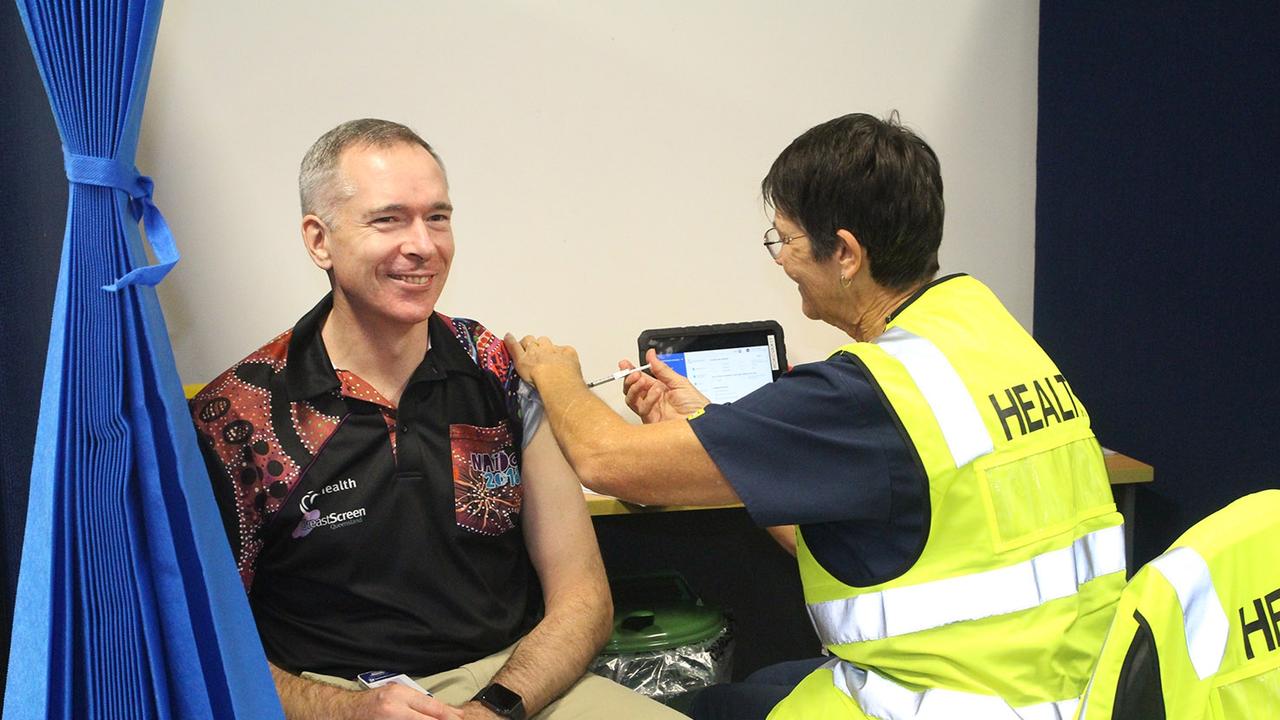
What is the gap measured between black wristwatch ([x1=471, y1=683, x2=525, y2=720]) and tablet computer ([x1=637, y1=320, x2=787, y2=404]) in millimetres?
1146

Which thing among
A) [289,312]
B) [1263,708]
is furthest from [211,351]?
[1263,708]

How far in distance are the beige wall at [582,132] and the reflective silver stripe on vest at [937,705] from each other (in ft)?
4.98

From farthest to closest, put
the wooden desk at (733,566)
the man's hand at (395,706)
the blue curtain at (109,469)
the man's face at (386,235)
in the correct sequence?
the wooden desk at (733,566) < the man's face at (386,235) < the man's hand at (395,706) < the blue curtain at (109,469)

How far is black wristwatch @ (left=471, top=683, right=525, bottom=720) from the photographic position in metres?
1.67

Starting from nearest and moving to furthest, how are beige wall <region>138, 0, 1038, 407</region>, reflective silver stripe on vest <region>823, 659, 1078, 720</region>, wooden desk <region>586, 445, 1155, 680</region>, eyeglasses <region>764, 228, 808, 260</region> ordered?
reflective silver stripe on vest <region>823, 659, 1078, 720</region>
eyeglasses <region>764, 228, 808, 260</region>
beige wall <region>138, 0, 1038, 407</region>
wooden desk <region>586, 445, 1155, 680</region>

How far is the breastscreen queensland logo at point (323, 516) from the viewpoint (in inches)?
68.6

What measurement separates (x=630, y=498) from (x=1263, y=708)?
0.85 metres

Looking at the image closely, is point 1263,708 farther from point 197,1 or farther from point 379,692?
point 197,1

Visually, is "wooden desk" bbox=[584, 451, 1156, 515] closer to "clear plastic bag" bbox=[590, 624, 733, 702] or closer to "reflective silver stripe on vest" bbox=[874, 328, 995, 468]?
"clear plastic bag" bbox=[590, 624, 733, 702]

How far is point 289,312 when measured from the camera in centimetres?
275

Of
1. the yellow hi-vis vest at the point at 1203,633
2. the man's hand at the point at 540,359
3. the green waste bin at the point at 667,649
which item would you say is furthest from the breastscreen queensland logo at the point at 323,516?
the yellow hi-vis vest at the point at 1203,633

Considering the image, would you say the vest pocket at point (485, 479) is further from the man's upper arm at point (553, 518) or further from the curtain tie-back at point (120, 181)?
the curtain tie-back at point (120, 181)

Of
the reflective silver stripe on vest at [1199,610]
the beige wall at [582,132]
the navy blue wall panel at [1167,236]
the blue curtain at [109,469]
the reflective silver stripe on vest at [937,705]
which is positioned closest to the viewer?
the blue curtain at [109,469]

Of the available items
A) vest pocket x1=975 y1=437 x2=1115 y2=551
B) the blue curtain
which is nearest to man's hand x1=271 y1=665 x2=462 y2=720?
the blue curtain
